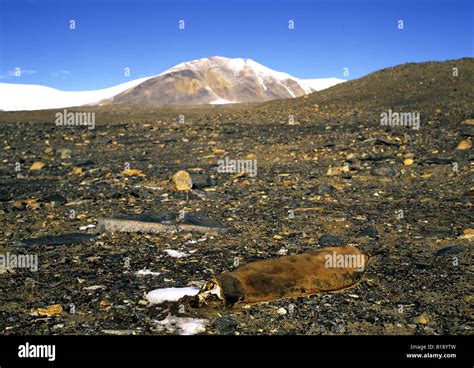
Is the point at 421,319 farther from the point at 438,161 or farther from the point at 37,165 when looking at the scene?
the point at 37,165

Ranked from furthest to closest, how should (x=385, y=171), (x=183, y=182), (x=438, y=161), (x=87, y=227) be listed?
(x=438, y=161), (x=385, y=171), (x=183, y=182), (x=87, y=227)

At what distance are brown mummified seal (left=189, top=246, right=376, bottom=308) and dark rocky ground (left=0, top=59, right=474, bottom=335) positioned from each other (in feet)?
0.30

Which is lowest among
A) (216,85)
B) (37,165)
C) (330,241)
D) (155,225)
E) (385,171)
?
(330,241)

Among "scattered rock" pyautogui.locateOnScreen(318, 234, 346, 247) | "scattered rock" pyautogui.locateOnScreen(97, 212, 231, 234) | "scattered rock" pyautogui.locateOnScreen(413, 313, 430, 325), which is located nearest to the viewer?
"scattered rock" pyautogui.locateOnScreen(413, 313, 430, 325)

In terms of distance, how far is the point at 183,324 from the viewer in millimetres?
2861

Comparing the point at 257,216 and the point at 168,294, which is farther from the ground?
the point at 257,216

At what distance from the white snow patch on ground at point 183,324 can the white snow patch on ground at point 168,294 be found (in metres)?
0.26

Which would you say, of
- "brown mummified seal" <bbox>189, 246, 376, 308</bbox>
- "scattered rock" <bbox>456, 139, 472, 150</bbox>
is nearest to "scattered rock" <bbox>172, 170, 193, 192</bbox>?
"brown mummified seal" <bbox>189, 246, 376, 308</bbox>

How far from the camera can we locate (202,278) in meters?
3.66

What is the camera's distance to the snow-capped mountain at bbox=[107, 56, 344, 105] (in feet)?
318

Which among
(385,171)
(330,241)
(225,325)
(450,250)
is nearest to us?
(225,325)

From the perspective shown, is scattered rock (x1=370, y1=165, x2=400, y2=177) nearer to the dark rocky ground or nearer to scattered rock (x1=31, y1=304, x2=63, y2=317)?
the dark rocky ground

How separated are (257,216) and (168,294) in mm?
2398

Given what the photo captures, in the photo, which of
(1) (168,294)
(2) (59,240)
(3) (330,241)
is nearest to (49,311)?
(1) (168,294)
